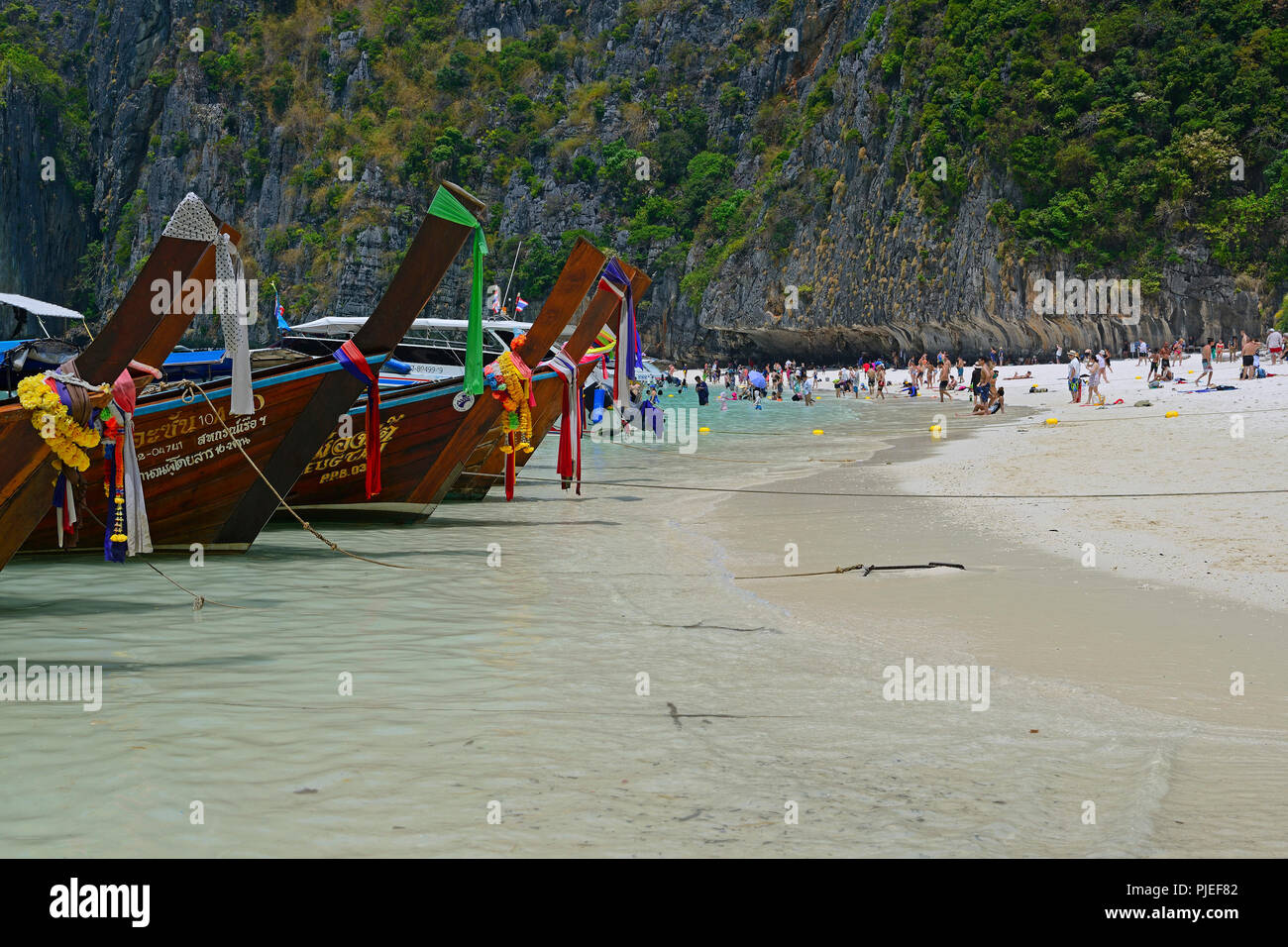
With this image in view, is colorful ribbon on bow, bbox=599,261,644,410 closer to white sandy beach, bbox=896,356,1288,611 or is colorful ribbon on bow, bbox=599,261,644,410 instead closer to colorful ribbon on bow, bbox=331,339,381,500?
white sandy beach, bbox=896,356,1288,611

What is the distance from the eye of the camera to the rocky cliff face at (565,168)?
60.2m

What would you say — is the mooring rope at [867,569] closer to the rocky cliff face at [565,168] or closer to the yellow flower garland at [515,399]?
the yellow flower garland at [515,399]

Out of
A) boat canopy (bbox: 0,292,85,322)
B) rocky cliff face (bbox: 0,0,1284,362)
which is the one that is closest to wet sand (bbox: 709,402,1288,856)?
boat canopy (bbox: 0,292,85,322)

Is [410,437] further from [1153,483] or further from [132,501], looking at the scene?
[1153,483]

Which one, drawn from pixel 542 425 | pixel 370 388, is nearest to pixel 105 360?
pixel 370 388

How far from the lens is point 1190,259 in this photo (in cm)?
5044

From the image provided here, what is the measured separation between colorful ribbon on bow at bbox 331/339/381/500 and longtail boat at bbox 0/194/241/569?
211cm

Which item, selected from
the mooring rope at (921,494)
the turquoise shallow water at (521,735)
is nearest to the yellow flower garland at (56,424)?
the turquoise shallow water at (521,735)

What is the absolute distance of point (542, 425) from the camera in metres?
14.9

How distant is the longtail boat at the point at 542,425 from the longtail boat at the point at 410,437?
1.75 ft

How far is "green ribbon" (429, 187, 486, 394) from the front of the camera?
914cm

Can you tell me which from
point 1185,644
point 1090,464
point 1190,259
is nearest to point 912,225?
point 1190,259

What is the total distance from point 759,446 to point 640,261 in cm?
6573
